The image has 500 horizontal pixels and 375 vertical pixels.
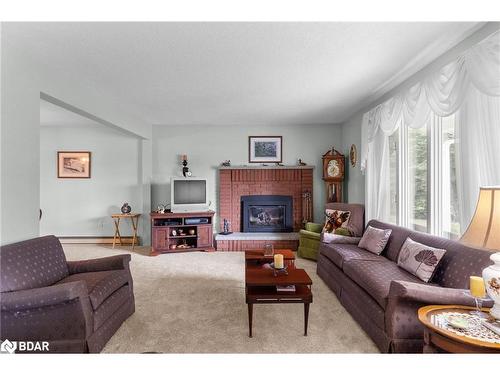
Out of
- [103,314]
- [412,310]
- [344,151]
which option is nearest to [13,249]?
[103,314]

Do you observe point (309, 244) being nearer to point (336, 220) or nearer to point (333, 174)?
point (336, 220)

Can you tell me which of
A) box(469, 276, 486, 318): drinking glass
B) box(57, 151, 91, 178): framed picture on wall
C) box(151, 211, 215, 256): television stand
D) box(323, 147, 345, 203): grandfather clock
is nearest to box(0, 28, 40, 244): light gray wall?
box(151, 211, 215, 256): television stand

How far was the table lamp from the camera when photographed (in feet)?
4.57

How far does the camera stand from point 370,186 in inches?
152

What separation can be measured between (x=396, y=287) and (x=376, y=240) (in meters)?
1.34

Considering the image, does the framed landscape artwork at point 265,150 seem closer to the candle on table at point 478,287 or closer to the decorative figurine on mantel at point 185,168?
the decorative figurine on mantel at point 185,168

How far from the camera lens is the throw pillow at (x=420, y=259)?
2145 millimetres

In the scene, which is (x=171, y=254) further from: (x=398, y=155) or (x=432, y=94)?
(x=432, y=94)

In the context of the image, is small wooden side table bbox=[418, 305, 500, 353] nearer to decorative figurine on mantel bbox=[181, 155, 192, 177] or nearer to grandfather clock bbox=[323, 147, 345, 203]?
grandfather clock bbox=[323, 147, 345, 203]

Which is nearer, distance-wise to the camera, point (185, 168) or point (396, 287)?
point (396, 287)

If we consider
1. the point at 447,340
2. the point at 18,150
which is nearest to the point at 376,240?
the point at 447,340

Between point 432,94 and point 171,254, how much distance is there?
438 centimetres

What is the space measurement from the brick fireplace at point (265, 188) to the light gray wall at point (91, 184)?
190cm

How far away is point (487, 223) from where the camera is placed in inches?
58.4
